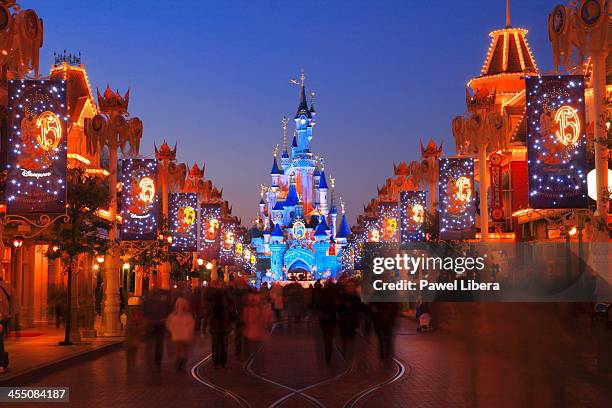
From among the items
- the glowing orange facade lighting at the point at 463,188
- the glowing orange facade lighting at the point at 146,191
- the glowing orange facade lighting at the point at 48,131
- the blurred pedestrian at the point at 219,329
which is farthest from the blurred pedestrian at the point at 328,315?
the glowing orange facade lighting at the point at 463,188

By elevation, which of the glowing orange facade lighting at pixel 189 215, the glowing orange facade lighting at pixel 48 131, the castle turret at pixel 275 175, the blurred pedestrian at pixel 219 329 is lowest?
the blurred pedestrian at pixel 219 329

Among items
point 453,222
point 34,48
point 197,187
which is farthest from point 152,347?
point 197,187

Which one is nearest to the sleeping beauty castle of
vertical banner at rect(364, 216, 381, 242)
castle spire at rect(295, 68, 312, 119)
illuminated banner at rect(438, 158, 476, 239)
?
castle spire at rect(295, 68, 312, 119)

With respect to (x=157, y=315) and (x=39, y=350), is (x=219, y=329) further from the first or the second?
(x=39, y=350)

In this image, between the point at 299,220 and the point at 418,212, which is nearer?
the point at 418,212

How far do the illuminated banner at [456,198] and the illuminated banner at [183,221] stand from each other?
35.9ft

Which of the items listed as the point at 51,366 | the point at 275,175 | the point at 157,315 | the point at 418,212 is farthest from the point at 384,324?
the point at 275,175

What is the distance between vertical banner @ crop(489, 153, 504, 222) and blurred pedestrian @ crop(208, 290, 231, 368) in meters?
33.7

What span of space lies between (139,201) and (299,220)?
380 feet

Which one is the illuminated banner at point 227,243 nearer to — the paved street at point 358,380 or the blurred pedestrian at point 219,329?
the paved street at point 358,380

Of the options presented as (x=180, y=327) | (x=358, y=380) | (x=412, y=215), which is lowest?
(x=358, y=380)

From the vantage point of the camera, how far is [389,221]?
5144cm

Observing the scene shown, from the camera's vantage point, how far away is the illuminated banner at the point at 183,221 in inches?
1441

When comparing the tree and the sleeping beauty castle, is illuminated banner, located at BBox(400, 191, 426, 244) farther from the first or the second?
the sleeping beauty castle
